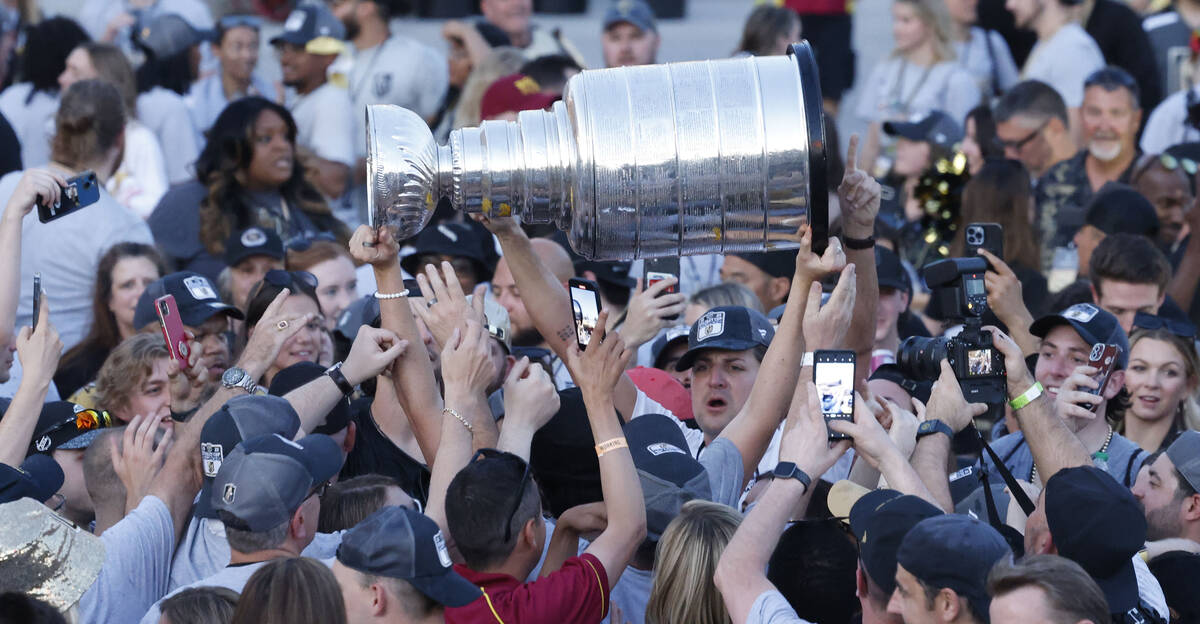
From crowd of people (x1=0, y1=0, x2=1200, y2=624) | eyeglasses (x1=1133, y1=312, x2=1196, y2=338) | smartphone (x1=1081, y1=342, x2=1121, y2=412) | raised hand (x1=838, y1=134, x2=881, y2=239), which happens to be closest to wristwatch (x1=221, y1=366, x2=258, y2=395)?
crowd of people (x1=0, y1=0, x2=1200, y2=624)

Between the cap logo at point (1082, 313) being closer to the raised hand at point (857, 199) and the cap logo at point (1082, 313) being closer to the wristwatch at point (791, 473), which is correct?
the raised hand at point (857, 199)

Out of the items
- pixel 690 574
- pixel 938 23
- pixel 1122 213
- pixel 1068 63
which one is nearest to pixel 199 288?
pixel 690 574

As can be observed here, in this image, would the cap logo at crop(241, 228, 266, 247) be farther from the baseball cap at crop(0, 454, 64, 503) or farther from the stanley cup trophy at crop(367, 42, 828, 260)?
the stanley cup trophy at crop(367, 42, 828, 260)

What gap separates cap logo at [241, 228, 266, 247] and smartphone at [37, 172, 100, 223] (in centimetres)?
145

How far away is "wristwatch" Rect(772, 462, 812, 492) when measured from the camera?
4102 mm

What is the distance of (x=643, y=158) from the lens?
4.20 metres

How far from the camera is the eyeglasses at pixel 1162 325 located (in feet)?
20.0

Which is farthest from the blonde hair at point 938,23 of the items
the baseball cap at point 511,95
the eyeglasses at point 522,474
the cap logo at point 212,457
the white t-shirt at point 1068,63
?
the cap logo at point 212,457

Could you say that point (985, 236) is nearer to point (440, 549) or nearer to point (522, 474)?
point (522, 474)

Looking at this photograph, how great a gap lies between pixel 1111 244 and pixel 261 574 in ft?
14.1

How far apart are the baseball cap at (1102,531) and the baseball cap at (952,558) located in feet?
1.35

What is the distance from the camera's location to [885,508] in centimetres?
378

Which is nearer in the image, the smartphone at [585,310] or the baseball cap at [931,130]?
the smartphone at [585,310]

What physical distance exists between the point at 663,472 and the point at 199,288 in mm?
2296
